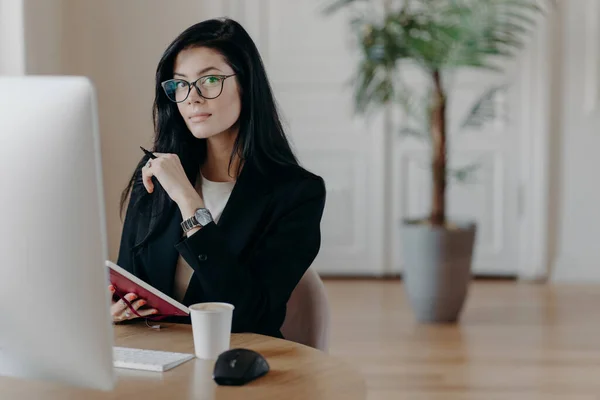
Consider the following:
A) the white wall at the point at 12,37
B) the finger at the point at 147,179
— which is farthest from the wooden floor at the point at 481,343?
the white wall at the point at 12,37

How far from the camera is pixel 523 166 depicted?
5102mm

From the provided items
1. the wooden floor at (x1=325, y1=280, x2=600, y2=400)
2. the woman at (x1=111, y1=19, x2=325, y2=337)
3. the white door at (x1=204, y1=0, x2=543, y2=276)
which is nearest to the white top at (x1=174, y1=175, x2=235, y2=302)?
the woman at (x1=111, y1=19, x2=325, y2=337)

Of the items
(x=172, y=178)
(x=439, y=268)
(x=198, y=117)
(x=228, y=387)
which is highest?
(x=198, y=117)

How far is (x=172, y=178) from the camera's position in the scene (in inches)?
A: 65.5

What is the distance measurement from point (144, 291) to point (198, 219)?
0.70ft

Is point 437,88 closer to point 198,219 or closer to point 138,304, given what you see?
point 198,219

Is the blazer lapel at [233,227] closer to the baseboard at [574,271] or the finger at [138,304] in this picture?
the finger at [138,304]

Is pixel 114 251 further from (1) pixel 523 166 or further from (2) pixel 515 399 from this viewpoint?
(2) pixel 515 399

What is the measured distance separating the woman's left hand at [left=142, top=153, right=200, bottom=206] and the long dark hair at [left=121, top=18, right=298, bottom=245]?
0.41 ft

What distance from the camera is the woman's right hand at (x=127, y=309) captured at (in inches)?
Answer: 60.5

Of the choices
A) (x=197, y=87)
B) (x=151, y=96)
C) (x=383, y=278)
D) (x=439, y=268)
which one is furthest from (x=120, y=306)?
(x=383, y=278)

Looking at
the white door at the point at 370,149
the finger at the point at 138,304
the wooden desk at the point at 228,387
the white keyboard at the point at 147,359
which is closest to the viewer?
the wooden desk at the point at 228,387

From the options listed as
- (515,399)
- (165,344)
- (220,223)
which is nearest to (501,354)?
(515,399)

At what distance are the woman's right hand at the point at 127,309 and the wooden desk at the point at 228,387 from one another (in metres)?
0.15
